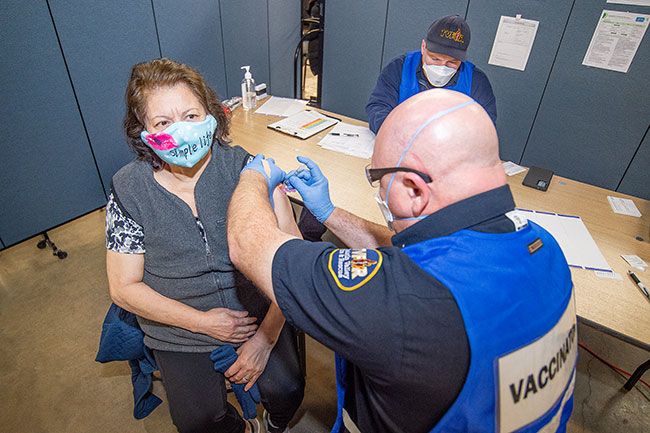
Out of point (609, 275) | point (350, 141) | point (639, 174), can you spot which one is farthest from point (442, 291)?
point (639, 174)

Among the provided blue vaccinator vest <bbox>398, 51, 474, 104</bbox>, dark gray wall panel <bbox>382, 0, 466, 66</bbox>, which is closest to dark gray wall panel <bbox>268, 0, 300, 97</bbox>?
dark gray wall panel <bbox>382, 0, 466, 66</bbox>

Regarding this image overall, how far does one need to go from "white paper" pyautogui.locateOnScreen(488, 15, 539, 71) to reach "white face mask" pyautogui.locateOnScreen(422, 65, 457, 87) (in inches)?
43.5

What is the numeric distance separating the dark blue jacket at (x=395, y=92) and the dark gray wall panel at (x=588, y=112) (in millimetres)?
929

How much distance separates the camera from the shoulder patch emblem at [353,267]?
754 millimetres

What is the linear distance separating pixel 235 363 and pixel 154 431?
703 millimetres

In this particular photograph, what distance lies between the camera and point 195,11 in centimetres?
294

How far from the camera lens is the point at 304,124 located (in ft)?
7.97

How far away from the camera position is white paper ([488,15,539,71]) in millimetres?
2820

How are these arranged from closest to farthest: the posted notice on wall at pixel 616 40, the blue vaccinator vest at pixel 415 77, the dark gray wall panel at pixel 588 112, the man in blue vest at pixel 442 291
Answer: the man in blue vest at pixel 442 291 < the blue vaccinator vest at pixel 415 77 < the posted notice on wall at pixel 616 40 < the dark gray wall panel at pixel 588 112

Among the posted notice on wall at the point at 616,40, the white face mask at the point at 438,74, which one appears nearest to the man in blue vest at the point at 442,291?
the white face mask at the point at 438,74

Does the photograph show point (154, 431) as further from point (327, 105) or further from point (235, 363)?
point (327, 105)

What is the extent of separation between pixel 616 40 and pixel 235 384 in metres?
3.08

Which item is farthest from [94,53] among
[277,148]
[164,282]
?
[164,282]

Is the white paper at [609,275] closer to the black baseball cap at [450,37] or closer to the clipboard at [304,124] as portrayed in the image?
the black baseball cap at [450,37]
